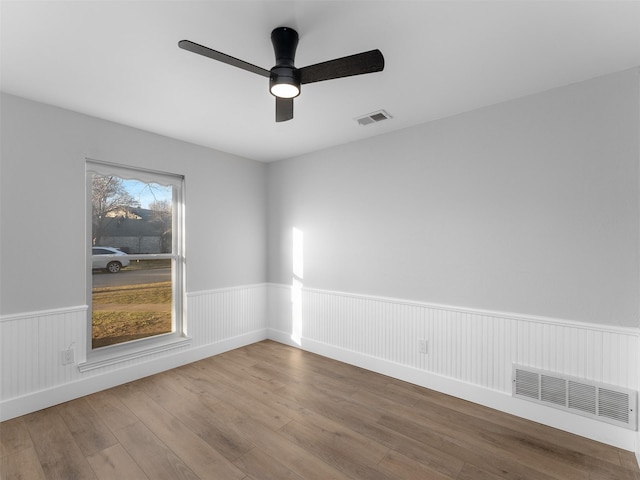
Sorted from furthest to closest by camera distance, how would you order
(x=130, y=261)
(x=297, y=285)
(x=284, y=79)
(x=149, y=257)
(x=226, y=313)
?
(x=297, y=285) < (x=226, y=313) < (x=149, y=257) < (x=130, y=261) < (x=284, y=79)

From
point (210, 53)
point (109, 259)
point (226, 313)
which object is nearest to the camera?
point (210, 53)

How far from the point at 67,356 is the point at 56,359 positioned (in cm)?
8

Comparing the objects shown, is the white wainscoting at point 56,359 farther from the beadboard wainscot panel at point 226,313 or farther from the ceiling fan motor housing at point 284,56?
the ceiling fan motor housing at point 284,56

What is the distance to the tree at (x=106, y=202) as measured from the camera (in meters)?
3.08

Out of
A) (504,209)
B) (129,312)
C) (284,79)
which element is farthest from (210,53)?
(129,312)

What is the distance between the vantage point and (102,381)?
3012mm

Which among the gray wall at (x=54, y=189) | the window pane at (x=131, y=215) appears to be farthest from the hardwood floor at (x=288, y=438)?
the window pane at (x=131, y=215)

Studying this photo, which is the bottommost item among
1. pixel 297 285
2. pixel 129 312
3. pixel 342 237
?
pixel 129 312

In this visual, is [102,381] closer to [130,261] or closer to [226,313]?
[130,261]

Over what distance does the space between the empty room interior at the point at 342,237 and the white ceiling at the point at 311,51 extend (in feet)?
0.05

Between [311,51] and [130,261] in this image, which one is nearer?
[311,51]

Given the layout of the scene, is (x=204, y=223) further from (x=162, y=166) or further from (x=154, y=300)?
(x=154, y=300)

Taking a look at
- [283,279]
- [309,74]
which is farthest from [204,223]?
[309,74]

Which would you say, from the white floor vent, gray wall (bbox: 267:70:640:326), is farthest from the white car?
the white floor vent
